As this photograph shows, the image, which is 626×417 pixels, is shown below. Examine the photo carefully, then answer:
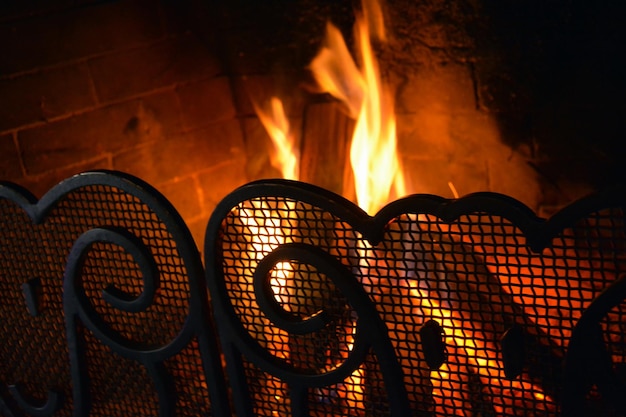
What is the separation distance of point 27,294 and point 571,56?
3.48ft

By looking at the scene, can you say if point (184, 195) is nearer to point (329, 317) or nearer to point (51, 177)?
point (51, 177)

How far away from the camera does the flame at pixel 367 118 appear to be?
1670mm

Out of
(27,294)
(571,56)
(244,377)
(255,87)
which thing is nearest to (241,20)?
(255,87)

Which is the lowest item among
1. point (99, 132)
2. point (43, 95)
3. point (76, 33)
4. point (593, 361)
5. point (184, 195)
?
point (184, 195)

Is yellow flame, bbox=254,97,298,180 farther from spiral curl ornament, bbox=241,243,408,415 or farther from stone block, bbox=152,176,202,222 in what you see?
spiral curl ornament, bbox=241,243,408,415

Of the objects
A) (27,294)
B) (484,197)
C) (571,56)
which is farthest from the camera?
(571,56)

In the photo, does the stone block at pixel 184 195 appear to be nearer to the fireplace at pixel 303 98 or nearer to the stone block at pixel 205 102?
the fireplace at pixel 303 98

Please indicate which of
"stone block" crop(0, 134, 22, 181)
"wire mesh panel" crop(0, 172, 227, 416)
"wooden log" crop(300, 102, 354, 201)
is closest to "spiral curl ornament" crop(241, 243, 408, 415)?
"wire mesh panel" crop(0, 172, 227, 416)

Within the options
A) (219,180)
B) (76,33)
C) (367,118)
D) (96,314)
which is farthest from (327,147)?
(96,314)

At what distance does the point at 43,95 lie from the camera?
168 cm

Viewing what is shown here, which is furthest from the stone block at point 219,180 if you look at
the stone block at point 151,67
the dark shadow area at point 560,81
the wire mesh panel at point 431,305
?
the wire mesh panel at point 431,305

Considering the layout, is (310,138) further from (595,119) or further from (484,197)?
(484,197)

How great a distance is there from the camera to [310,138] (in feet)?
5.90

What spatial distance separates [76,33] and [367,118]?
729mm
